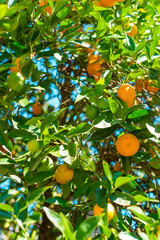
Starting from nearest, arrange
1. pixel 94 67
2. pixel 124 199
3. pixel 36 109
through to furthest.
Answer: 1. pixel 124 199
2. pixel 94 67
3. pixel 36 109

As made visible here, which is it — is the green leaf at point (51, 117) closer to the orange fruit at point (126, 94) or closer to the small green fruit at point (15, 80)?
the small green fruit at point (15, 80)

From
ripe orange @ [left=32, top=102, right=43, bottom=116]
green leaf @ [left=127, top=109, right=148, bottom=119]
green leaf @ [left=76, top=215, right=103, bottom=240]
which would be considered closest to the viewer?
green leaf @ [left=76, top=215, right=103, bottom=240]

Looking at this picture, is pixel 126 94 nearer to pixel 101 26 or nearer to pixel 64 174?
pixel 101 26

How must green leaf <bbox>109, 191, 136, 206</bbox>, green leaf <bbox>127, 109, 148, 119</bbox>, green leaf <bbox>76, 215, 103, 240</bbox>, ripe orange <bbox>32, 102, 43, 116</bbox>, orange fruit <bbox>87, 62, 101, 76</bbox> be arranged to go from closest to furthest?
1. green leaf <bbox>76, 215, 103, 240</bbox>
2. green leaf <bbox>109, 191, 136, 206</bbox>
3. green leaf <bbox>127, 109, 148, 119</bbox>
4. orange fruit <bbox>87, 62, 101, 76</bbox>
5. ripe orange <bbox>32, 102, 43, 116</bbox>

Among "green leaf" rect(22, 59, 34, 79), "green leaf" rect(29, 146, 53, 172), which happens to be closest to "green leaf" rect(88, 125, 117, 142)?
"green leaf" rect(29, 146, 53, 172)

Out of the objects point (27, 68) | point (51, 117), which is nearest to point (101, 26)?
point (27, 68)

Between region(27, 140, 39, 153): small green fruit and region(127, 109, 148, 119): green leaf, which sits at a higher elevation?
region(27, 140, 39, 153): small green fruit

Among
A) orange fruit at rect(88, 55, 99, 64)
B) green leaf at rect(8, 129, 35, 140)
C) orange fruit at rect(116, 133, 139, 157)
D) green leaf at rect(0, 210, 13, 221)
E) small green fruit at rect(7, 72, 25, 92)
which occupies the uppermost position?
small green fruit at rect(7, 72, 25, 92)

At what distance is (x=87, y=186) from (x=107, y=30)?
706 mm

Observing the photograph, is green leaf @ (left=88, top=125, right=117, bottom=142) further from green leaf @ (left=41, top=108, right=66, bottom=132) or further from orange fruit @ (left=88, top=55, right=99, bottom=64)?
orange fruit @ (left=88, top=55, right=99, bottom=64)

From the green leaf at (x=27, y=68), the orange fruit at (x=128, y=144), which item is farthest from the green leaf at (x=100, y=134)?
the green leaf at (x=27, y=68)

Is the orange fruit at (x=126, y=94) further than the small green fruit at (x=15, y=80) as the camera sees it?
Yes

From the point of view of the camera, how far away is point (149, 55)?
1243 mm

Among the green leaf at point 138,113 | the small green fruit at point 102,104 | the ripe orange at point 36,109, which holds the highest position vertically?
the small green fruit at point 102,104
